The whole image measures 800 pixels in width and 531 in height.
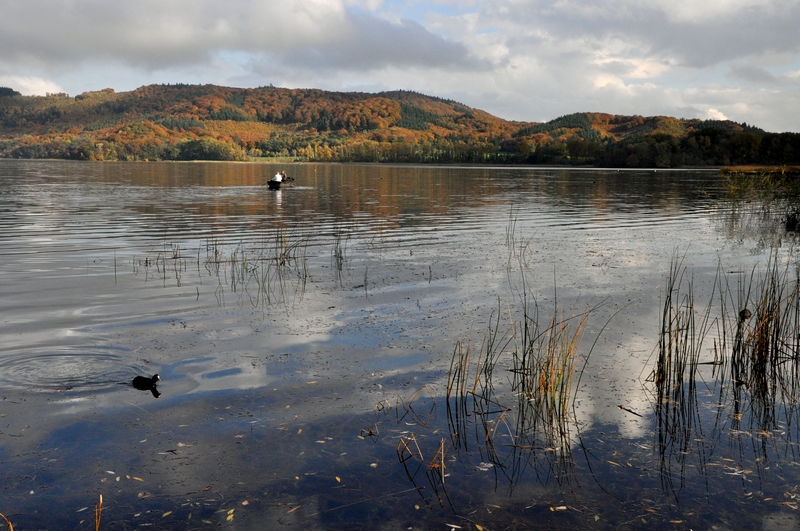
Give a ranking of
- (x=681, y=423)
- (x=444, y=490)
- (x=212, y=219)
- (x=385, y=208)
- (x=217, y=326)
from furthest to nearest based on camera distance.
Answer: (x=385, y=208) < (x=212, y=219) < (x=217, y=326) < (x=681, y=423) < (x=444, y=490)

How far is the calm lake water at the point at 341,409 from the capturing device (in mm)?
4699

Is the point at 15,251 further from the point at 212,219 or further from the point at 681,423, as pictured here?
the point at 681,423

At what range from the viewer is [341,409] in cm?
641

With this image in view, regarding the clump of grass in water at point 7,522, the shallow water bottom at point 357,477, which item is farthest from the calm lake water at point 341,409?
the clump of grass in water at point 7,522

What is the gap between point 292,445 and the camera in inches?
220

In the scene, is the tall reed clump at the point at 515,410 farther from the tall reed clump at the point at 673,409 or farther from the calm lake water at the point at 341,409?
the tall reed clump at the point at 673,409

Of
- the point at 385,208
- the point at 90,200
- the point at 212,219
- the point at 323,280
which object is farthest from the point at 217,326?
the point at 90,200

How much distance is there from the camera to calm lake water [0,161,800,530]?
470 centimetres

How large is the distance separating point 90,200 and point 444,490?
33859 mm

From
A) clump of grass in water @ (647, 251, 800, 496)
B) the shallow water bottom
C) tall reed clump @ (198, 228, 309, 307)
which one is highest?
tall reed clump @ (198, 228, 309, 307)

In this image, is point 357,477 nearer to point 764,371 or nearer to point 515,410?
point 515,410

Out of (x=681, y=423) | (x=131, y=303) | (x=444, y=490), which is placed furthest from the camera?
(x=131, y=303)

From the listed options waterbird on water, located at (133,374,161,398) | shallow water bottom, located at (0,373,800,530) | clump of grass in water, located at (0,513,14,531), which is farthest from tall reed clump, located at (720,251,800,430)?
clump of grass in water, located at (0,513,14,531)

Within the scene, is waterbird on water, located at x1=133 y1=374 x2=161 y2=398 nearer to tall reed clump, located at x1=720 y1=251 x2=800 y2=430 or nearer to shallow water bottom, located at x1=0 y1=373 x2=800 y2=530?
shallow water bottom, located at x1=0 y1=373 x2=800 y2=530
